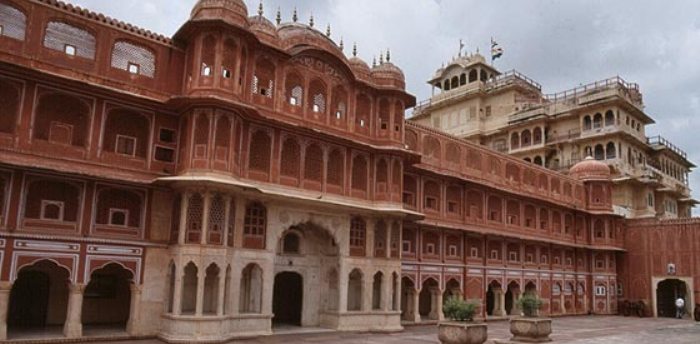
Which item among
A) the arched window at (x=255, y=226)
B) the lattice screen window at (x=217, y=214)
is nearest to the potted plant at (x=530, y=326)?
the arched window at (x=255, y=226)

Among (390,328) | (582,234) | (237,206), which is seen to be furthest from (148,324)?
(582,234)

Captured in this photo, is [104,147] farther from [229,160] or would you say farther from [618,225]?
[618,225]

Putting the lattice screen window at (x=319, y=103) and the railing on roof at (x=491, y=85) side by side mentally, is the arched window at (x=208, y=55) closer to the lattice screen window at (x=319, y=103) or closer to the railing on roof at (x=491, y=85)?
the lattice screen window at (x=319, y=103)

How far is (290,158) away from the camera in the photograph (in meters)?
22.1

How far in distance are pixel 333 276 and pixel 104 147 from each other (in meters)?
10.1

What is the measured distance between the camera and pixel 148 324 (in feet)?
60.8

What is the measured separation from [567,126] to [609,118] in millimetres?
3451

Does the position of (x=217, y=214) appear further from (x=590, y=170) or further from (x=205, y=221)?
(x=590, y=170)

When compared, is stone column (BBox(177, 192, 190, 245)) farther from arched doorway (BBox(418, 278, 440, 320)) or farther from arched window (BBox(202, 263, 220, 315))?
arched doorway (BBox(418, 278, 440, 320))

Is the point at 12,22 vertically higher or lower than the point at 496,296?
higher

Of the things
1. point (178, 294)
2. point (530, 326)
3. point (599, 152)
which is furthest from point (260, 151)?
point (599, 152)

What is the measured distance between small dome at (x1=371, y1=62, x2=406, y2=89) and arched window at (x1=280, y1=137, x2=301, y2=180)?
540cm

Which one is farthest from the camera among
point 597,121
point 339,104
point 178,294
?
point 597,121

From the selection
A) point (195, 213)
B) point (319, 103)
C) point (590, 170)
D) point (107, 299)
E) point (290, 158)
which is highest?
point (590, 170)
